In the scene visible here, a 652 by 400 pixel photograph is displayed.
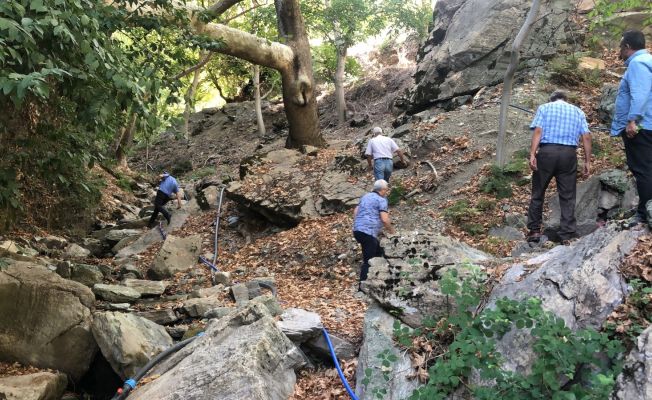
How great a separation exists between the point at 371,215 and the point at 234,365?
3.38 meters

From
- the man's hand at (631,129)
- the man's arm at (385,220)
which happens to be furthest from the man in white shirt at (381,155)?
the man's hand at (631,129)

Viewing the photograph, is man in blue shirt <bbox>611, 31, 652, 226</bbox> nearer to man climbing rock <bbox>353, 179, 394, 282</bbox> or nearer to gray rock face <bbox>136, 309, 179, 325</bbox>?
man climbing rock <bbox>353, 179, 394, 282</bbox>

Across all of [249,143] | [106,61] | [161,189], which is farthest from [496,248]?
[249,143]

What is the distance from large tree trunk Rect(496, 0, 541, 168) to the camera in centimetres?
837

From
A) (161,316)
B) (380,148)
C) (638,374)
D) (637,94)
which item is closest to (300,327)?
(161,316)

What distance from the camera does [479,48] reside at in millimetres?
14148

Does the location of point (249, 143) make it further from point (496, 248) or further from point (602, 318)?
point (602, 318)

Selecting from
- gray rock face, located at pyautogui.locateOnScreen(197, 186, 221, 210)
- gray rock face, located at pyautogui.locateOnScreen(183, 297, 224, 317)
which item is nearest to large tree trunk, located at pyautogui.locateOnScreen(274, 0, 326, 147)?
gray rock face, located at pyautogui.locateOnScreen(197, 186, 221, 210)

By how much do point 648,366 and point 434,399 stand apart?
1.31m

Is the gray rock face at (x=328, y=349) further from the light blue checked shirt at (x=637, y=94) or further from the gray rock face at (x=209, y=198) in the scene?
the gray rock face at (x=209, y=198)

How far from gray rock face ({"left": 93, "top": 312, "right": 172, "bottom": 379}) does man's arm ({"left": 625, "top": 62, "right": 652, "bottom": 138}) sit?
214 inches

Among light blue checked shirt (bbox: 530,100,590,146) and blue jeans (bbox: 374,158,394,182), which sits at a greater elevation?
light blue checked shirt (bbox: 530,100,590,146)

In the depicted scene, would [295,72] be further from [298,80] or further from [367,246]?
[367,246]

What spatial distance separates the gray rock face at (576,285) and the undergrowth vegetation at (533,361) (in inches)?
4.2
